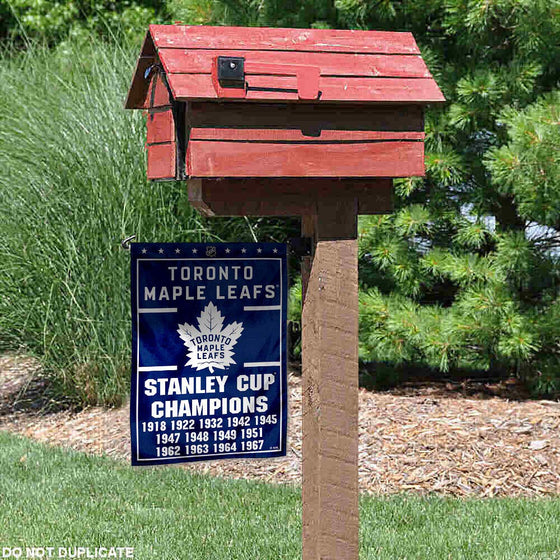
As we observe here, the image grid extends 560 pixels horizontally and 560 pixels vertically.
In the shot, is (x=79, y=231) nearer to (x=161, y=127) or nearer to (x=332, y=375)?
(x=161, y=127)

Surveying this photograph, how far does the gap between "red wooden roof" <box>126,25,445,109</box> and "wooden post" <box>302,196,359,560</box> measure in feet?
1.16

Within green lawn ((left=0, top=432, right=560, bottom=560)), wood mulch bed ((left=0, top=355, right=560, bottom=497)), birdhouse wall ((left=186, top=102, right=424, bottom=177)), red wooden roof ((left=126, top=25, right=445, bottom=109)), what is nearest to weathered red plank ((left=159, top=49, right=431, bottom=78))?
red wooden roof ((left=126, top=25, right=445, bottom=109))

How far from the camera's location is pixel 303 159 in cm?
248

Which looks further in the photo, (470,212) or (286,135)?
(470,212)

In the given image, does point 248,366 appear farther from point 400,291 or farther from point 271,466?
point 400,291

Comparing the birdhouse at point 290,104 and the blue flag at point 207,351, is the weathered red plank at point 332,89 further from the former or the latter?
the blue flag at point 207,351

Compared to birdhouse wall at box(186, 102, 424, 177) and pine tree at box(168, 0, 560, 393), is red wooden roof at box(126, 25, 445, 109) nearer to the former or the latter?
birdhouse wall at box(186, 102, 424, 177)

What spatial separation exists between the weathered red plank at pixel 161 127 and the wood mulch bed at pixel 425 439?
2538 mm

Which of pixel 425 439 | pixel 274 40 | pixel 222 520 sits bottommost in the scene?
pixel 222 520

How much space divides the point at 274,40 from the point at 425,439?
3.10 meters

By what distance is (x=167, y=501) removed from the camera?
4.42m

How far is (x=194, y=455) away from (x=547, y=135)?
3300 millimetres

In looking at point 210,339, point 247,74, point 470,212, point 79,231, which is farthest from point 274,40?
point 470,212

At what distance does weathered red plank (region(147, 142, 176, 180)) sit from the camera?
2680mm
